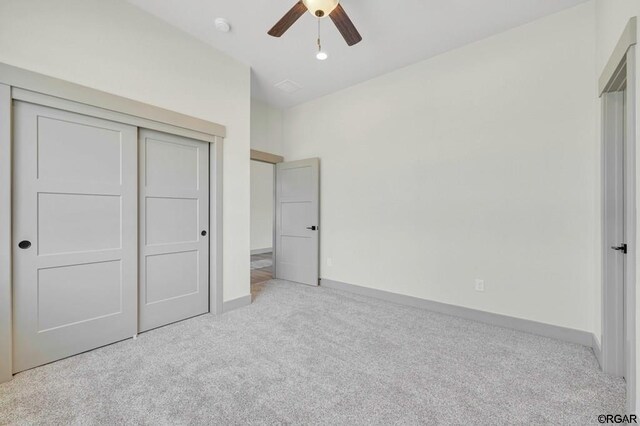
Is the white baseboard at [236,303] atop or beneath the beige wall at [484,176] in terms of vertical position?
beneath

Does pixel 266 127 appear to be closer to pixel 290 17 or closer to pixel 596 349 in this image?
pixel 290 17

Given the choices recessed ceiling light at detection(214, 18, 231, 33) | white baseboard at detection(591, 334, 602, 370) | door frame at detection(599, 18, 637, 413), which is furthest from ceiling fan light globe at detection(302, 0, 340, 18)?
white baseboard at detection(591, 334, 602, 370)

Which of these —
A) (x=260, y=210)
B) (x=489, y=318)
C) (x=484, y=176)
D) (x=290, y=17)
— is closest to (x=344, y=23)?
(x=290, y=17)

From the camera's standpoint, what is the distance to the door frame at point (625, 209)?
1484 millimetres

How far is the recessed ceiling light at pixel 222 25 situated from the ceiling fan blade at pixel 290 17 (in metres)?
0.73

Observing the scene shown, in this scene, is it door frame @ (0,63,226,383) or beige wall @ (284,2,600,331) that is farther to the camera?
beige wall @ (284,2,600,331)

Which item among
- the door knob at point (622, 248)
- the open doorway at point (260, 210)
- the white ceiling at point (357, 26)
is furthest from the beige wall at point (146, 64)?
the open doorway at point (260, 210)

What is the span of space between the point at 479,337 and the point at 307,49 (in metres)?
3.54

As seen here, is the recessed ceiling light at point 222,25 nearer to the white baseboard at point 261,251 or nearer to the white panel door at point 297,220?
the white panel door at point 297,220

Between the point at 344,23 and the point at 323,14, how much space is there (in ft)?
0.63

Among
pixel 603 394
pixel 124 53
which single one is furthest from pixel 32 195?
pixel 603 394

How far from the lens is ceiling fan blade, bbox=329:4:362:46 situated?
2.10 meters

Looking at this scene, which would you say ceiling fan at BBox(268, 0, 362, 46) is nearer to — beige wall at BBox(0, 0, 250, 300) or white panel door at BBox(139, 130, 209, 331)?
beige wall at BBox(0, 0, 250, 300)

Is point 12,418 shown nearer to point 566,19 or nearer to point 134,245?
point 134,245
